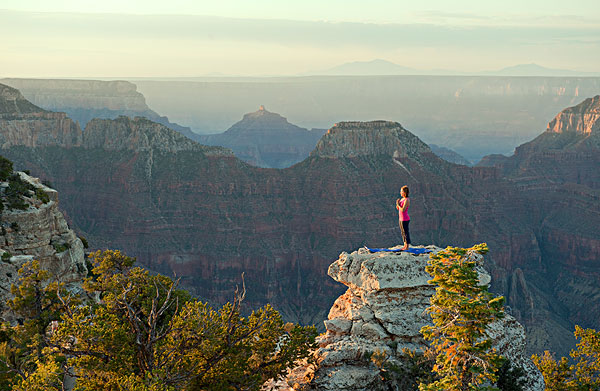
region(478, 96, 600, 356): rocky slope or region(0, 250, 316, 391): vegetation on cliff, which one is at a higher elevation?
region(0, 250, 316, 391): vegetation on cliff

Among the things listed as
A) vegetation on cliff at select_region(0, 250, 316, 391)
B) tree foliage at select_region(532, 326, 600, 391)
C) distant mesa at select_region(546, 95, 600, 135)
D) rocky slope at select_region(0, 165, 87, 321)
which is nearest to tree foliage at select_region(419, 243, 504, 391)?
vegetation on cliff at select_region(0, 250, 316, 391)

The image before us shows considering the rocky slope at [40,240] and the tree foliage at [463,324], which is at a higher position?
the tree foliage at [463,324]

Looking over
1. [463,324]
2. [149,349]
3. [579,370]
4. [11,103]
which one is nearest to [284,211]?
[11,103]

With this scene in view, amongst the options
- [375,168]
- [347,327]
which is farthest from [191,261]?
[347,327]

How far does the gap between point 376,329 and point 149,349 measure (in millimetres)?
10706

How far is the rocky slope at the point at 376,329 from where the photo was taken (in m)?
24.6

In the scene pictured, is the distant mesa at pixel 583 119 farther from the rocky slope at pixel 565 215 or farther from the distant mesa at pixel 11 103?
the distant mesa at pixel 11 103

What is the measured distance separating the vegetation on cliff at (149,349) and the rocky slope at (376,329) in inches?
53.2

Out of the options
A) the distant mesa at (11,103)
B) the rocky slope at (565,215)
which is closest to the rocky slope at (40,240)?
the rocky slope at (565,215)

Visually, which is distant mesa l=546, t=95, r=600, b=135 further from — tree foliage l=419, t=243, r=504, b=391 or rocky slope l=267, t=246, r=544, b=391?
tree foliage l=419, t=243, r=504, b=391

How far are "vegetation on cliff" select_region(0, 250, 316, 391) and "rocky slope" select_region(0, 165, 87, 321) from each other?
10.9 meters

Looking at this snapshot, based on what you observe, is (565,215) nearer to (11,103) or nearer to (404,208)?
(11,103)

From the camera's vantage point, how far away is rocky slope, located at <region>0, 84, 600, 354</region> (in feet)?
391

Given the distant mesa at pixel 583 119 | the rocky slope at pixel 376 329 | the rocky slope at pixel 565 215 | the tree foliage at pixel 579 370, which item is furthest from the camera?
the distant mesa at pixel 583 119
